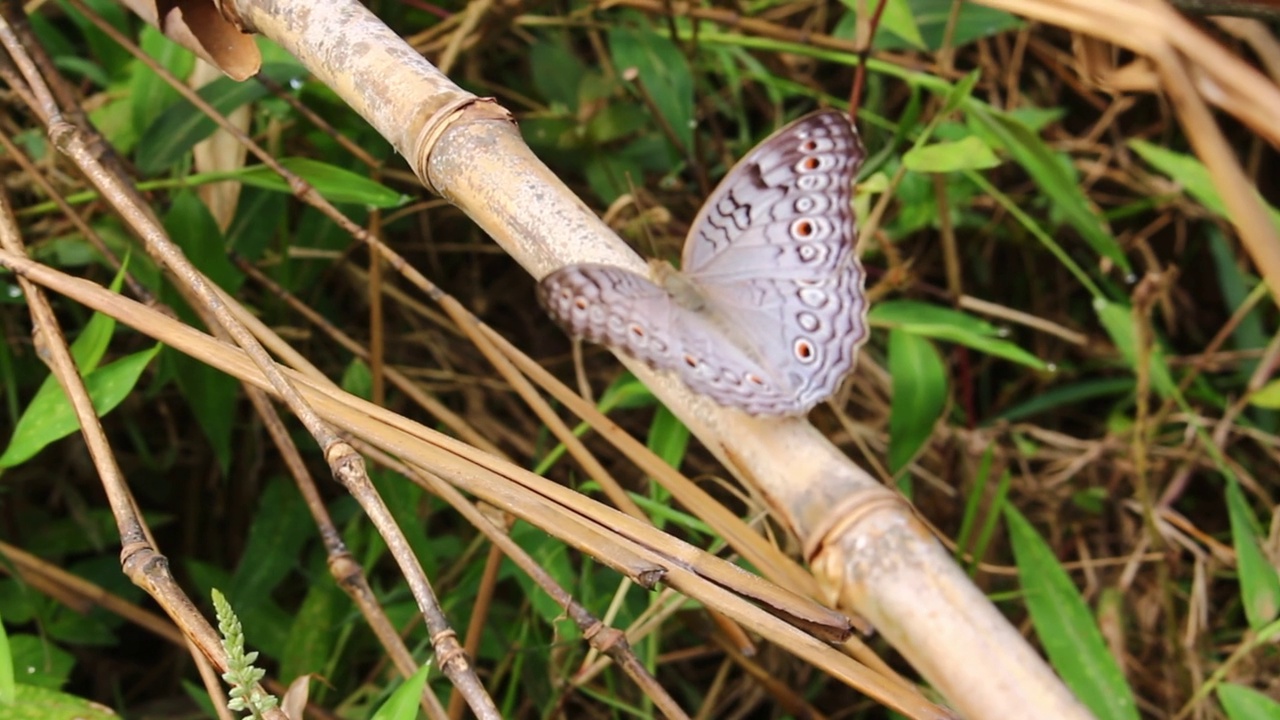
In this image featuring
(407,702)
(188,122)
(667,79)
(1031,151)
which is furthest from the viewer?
(667,79)

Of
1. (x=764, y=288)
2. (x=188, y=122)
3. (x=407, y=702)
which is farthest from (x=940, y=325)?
(x=188, y=122)

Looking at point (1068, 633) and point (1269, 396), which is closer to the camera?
point (1068, 633)

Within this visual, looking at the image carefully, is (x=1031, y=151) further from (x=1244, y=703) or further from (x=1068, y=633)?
(x=1244, y=703)

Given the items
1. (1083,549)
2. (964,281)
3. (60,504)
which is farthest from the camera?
(964,281)

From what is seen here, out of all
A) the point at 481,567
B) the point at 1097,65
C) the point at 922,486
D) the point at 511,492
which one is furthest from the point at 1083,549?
the point at 511,492

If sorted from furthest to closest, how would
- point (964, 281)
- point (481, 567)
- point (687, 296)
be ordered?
1. point (964, 281)
2. point (481, 567)
3. point (687, 296)

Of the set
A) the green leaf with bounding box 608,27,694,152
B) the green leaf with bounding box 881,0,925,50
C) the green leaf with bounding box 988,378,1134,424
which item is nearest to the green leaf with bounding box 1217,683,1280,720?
the green leaf with bounding box 988,378,1134,424

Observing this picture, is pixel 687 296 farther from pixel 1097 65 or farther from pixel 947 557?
pixel 947 557
